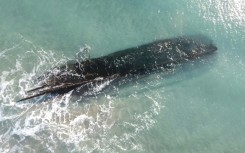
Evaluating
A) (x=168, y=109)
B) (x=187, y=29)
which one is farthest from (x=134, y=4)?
(x=168, y=109)

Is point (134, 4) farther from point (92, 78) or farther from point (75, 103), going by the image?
point (75, 103)

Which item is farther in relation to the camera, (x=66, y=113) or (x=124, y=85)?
(x=124, y=85)

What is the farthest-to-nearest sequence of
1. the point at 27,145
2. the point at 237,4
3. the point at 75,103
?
1. the point at 237,4
2. the point at 75,103
3. the point at 27,145

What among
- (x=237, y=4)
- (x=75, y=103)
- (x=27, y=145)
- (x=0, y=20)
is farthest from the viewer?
(x=237, y=4)

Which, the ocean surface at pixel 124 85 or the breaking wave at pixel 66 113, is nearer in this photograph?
the breaking wave at pixel 66 113

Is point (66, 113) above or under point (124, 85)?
under

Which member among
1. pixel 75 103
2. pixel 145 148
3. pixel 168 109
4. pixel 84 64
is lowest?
pixel 145 148

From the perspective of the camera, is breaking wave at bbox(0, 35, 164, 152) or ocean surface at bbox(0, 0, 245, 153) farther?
ocean surface at bbox(0, 0, 245, 153)

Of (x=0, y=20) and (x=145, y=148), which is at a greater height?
(x=0, y=20)
